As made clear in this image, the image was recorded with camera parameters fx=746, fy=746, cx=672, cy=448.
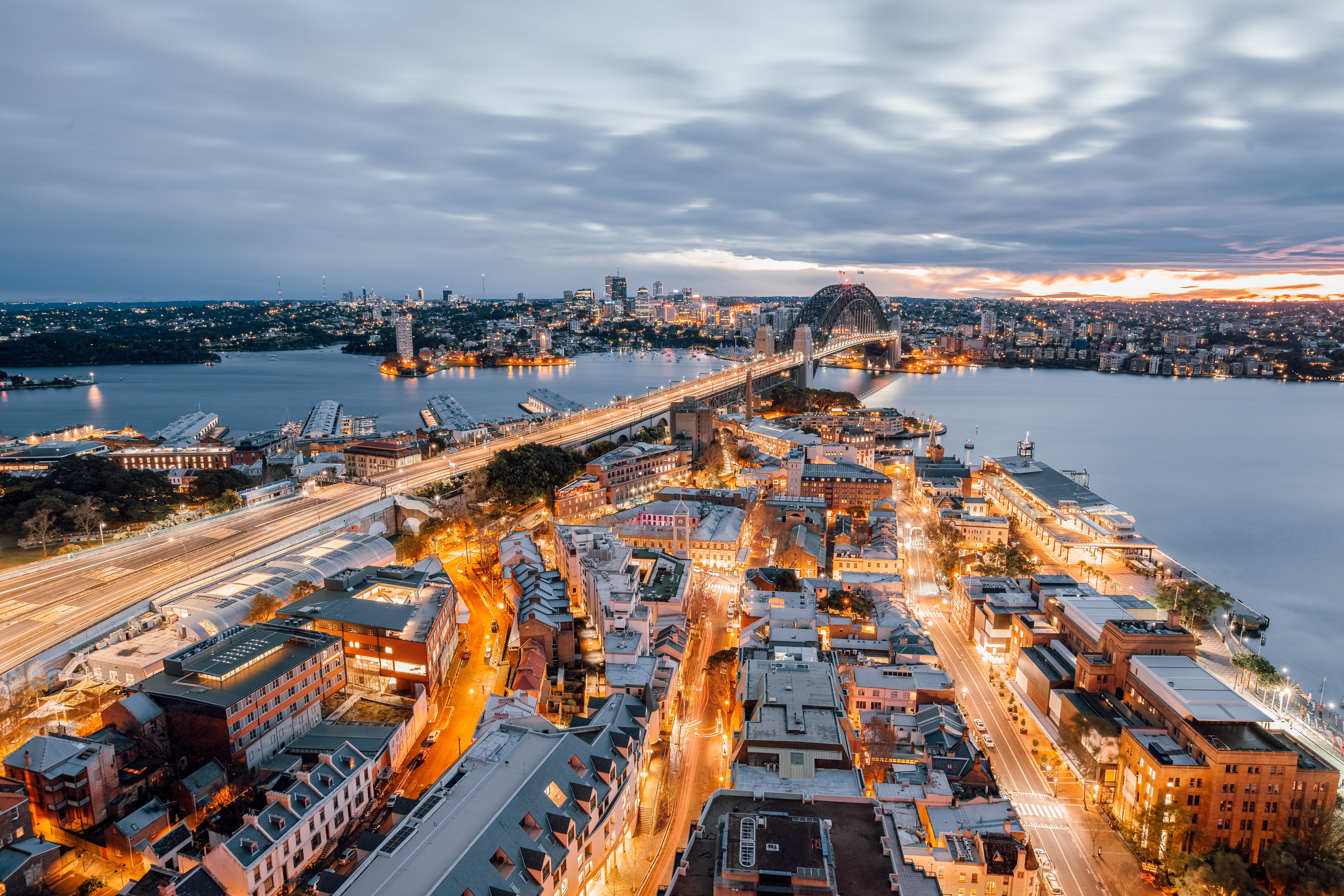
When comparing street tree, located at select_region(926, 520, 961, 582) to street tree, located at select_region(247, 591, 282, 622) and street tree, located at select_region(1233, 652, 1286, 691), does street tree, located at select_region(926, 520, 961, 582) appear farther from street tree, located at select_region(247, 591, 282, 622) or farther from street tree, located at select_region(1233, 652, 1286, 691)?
street tree, located at select_region(247, 591, 282, 622)

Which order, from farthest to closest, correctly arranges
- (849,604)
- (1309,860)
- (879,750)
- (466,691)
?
(849,604) < (466,691) < (879,750) < (1309,860)

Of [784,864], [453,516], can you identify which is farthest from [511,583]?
[784,864]

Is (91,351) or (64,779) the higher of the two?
(91,351)

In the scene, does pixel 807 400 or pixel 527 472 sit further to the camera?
pixel 807 400

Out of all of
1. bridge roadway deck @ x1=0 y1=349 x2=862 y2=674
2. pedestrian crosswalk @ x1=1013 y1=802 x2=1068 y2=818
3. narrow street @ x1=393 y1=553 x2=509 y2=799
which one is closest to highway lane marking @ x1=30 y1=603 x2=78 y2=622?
bridge roadway deck @ x1=0 y1=349 x2=862 y2=674

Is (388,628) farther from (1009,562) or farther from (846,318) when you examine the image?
(846,318)

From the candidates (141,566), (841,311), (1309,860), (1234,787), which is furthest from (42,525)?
(841,311)
